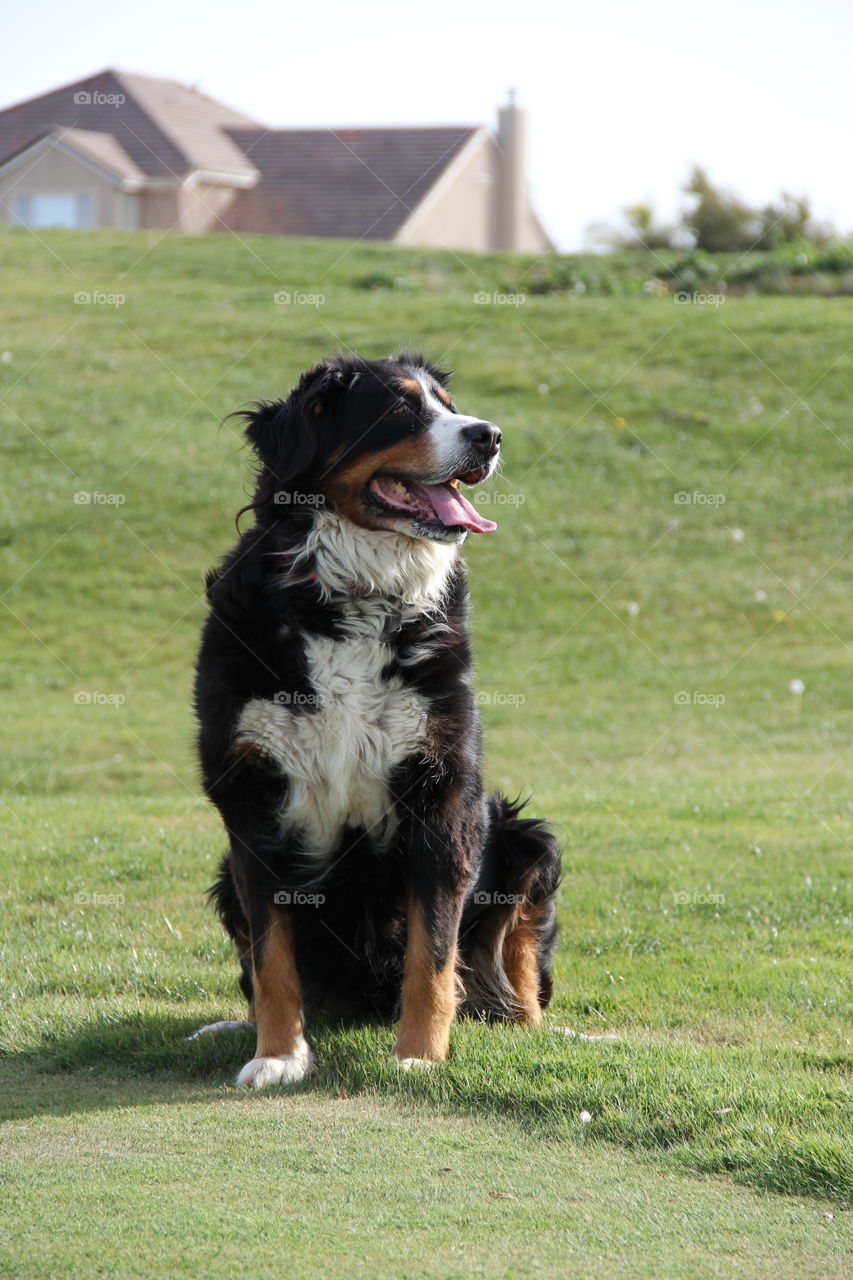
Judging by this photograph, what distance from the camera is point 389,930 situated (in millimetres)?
4926

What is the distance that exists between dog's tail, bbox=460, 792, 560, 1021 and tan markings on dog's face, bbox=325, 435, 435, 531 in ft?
4.59

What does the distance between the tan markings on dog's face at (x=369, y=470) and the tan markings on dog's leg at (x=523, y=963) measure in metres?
1.75

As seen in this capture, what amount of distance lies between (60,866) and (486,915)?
330 centimetres

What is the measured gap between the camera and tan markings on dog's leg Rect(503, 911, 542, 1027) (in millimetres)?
5297

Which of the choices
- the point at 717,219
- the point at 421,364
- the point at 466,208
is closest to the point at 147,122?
the point at 466,208

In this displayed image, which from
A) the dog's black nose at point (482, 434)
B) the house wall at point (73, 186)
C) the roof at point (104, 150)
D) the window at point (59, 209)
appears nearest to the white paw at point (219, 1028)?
the dog's black nose at point (482, 434)

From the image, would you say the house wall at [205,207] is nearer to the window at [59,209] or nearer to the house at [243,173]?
the house at [243,173]

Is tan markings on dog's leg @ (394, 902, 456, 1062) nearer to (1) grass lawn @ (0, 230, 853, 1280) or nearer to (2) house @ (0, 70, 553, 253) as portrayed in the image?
(1) grass lawn @ (0, 230, 853, 1280)

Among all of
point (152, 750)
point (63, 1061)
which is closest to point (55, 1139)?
point (63, 1061)

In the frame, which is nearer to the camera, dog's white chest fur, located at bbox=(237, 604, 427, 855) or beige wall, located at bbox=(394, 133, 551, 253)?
dog's white chest fur, located at bbox=(237, 604, 427, 855)

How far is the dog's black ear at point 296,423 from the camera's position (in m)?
4.75

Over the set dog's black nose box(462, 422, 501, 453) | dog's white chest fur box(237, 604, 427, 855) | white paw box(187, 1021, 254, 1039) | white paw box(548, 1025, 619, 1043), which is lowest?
white paw box(548, 1025, 619, 1043)

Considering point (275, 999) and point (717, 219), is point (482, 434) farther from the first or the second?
point (717, 219)

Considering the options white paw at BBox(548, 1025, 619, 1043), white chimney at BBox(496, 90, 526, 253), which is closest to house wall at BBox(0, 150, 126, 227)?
white chimney at BBox(496, 90, 526, 253)
